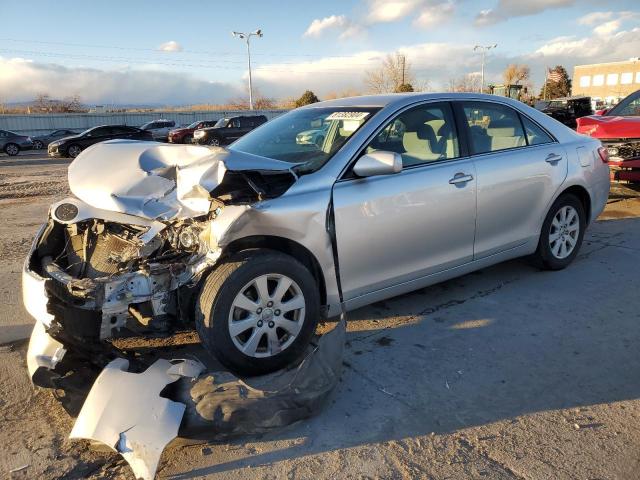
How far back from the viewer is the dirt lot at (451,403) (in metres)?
2.46

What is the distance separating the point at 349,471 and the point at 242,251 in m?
1.35

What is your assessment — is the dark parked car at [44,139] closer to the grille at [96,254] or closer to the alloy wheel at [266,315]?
the grille at [96,254]

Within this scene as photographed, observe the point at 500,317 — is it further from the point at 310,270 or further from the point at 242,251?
the point at 242,251

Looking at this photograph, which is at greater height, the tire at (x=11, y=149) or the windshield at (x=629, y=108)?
the windshield at (x=629, y=108)

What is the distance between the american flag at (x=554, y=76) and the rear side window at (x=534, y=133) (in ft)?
→ 262

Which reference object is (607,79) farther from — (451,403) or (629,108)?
(451,403)

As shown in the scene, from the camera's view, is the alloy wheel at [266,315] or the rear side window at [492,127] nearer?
the alloy wheel at [266,315]

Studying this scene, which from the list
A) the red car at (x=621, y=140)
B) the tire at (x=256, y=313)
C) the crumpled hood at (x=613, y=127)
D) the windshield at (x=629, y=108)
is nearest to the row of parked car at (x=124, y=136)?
the windshield at (x=629, y=108)

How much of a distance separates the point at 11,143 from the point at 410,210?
28201 mm

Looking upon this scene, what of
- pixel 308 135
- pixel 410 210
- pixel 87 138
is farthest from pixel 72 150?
pixel 410 210

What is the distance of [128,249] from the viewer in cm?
318

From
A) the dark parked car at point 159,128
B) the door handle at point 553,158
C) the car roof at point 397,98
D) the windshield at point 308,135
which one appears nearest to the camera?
the windshield at point 308,135

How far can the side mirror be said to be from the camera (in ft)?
11.0

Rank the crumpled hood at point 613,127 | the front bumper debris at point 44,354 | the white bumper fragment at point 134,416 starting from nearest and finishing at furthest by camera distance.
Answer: the white bumper fragment at point 134,416
the front bumper debris at point 44,354
the crumpled hood at point 613,127
